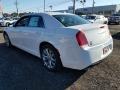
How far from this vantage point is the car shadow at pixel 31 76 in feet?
15.1

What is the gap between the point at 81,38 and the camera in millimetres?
4520

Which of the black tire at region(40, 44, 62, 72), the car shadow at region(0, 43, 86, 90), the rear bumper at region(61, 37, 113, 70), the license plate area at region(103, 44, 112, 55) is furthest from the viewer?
the black tire at region(40, 44, 62, 72)

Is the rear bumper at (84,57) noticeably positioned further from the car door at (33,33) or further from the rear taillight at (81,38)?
the car door at (33,33)

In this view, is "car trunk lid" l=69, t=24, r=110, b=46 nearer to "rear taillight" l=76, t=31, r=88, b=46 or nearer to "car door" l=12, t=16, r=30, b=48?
"rear taillight" l=76, t=31, r=88, b=46

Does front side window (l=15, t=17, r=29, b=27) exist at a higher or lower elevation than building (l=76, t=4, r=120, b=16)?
lower

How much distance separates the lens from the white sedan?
4531mm

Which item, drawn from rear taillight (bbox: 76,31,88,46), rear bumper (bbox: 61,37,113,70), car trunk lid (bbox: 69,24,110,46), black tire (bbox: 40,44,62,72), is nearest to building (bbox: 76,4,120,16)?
black tire (bbox: 40,44,62,72)

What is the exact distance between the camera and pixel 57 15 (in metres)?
5.69

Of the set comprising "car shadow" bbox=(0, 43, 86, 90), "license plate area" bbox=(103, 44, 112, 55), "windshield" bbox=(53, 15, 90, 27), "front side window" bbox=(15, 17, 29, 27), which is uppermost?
"windshield" bbox=(53, 15, 90, 27)

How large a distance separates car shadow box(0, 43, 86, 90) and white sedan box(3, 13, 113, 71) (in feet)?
0.98

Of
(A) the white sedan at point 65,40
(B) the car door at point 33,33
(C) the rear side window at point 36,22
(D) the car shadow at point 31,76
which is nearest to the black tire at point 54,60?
(A) the white sedan at point 65,40

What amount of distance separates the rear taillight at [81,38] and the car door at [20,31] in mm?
2559

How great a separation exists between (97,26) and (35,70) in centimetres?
210

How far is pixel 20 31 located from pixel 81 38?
3.02 m
